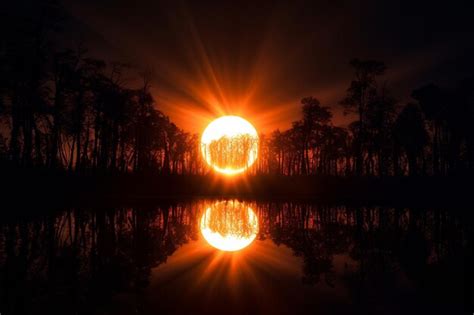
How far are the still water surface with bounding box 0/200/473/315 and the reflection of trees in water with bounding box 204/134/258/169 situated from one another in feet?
181

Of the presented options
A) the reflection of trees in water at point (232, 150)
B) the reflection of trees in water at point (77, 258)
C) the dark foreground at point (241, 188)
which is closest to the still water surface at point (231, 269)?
the reflection of trees in water at point (77, 258)

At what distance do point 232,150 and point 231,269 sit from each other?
204 ft

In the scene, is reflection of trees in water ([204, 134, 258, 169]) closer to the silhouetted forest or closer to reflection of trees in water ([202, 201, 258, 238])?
the silhouetted forest

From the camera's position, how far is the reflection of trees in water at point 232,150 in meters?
68.6

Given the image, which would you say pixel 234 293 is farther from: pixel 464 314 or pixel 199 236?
pixel 199 236

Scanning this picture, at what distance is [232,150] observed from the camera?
228ft

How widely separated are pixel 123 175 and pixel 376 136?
2868 centimetres

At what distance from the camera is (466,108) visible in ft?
124

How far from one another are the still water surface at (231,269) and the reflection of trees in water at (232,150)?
55.3 m

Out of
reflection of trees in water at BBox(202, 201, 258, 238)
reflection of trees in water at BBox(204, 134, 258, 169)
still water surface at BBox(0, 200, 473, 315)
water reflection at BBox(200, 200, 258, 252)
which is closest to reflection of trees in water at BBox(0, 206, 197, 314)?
still water surface at BBox(0, 200, 473, 315)

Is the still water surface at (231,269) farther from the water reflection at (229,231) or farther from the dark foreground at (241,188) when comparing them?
the dark foreground at (241,188)

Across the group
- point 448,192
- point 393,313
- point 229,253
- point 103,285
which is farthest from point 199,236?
point 448,192

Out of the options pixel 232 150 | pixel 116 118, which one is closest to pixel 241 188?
pixel 116 118

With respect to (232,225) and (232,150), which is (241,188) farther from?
(232,150)
